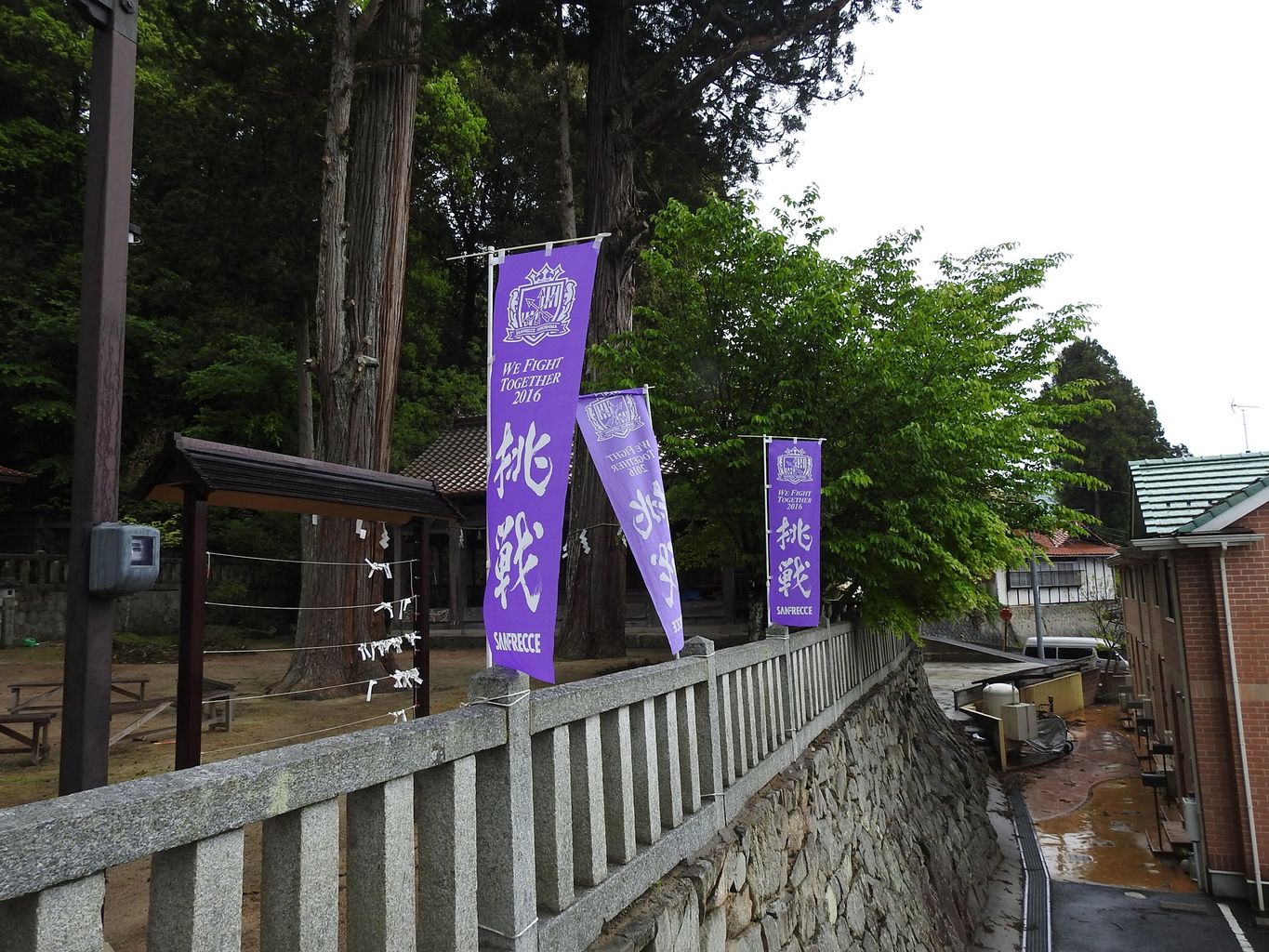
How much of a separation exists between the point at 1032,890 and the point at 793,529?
30.5ft

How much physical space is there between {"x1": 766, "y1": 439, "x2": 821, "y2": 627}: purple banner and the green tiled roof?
788 centimetres

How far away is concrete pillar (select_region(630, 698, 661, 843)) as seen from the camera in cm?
416

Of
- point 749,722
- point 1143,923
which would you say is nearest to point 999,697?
point 1143,923

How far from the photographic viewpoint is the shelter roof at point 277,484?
5277 millimetres

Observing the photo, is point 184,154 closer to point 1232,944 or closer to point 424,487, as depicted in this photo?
point 424,487

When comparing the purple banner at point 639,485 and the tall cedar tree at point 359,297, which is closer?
the purple banner at point 639,485

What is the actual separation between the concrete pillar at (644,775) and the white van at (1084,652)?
32.0 m

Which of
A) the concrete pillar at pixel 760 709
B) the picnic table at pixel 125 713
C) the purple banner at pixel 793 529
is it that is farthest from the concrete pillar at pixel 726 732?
the picnic table at pixel 125 713

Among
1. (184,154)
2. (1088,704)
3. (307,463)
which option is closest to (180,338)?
(184,154)

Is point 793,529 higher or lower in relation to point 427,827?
higher

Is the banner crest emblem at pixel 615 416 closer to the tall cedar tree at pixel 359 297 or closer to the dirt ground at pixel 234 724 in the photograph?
the dirt ground at pixel 234 724

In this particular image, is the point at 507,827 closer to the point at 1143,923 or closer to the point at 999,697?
the point at 1143,923

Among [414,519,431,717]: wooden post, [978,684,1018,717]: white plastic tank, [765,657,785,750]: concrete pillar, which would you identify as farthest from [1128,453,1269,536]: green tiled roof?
[414,519,431,717]: wooden post

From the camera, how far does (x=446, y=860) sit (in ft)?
8.67
